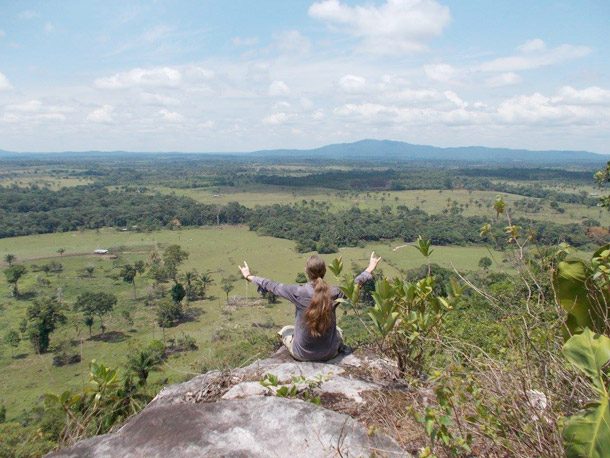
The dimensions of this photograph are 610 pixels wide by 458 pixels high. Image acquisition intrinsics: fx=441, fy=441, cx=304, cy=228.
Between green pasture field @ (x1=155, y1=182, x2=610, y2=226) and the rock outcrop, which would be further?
green pasture field @ (x1=155, y1=182, x2=610, y2=226)

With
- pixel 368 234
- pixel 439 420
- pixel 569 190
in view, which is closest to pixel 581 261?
pixel 439 420

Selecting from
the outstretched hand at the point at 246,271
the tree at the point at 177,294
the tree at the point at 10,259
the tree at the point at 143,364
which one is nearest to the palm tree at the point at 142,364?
the tree at the point at 143,364

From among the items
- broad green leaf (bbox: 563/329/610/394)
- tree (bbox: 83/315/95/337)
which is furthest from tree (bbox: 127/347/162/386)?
broad green leaf (bbox: 563/329/610/394)

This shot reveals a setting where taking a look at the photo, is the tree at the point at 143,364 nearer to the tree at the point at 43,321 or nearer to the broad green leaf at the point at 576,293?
the tree at the point at 43,321

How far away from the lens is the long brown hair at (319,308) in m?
3.83

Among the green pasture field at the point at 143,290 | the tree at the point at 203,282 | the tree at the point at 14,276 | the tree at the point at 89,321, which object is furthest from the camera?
the tree at the point at 203,282

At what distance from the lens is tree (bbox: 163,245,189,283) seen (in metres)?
49.0

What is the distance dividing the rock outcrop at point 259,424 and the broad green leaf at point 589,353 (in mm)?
917

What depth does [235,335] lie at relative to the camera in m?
33.2

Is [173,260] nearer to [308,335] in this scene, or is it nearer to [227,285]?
[227,285]

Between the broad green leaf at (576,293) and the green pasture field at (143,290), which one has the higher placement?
the broad green leaf at (576,293)

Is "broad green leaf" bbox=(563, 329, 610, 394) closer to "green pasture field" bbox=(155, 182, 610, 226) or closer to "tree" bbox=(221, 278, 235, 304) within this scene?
"tree" bbox=(221, 278, 235, 304)

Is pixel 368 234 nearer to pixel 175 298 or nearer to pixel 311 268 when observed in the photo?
pixel 175 298

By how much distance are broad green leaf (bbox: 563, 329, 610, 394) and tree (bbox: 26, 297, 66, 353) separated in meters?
37.2
